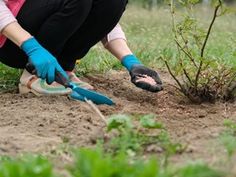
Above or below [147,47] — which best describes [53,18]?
above

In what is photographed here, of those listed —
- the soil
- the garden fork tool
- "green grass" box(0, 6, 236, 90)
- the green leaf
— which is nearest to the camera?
the green leaf

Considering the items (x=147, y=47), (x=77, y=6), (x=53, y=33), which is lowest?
(x=147, y=47)

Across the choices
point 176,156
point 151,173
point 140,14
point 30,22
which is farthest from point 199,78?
point 140,14

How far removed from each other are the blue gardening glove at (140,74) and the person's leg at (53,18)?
1.22 ft

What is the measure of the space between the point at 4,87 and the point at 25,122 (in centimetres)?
88

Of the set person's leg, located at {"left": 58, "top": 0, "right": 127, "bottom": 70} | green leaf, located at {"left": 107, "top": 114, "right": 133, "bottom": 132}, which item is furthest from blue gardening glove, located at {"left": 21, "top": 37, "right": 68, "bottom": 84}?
green leaf, located at {"left": 107, "top": 114, "right": 133, "bottom": 132}

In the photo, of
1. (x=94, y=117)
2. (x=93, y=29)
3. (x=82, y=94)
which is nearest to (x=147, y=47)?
(x=93, y=29)

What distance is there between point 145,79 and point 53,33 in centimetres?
55

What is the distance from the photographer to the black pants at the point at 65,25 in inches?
122

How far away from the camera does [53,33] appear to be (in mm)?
3135

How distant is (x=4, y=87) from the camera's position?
346cm

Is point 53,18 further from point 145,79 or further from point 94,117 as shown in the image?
point 94,117

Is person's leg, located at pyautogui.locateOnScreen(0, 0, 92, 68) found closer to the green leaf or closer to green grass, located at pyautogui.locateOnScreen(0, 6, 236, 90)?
green grass, located at pyautogui.locateOnScreen(0, 6, 236, 90)

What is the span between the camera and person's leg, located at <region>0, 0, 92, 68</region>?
309cm
